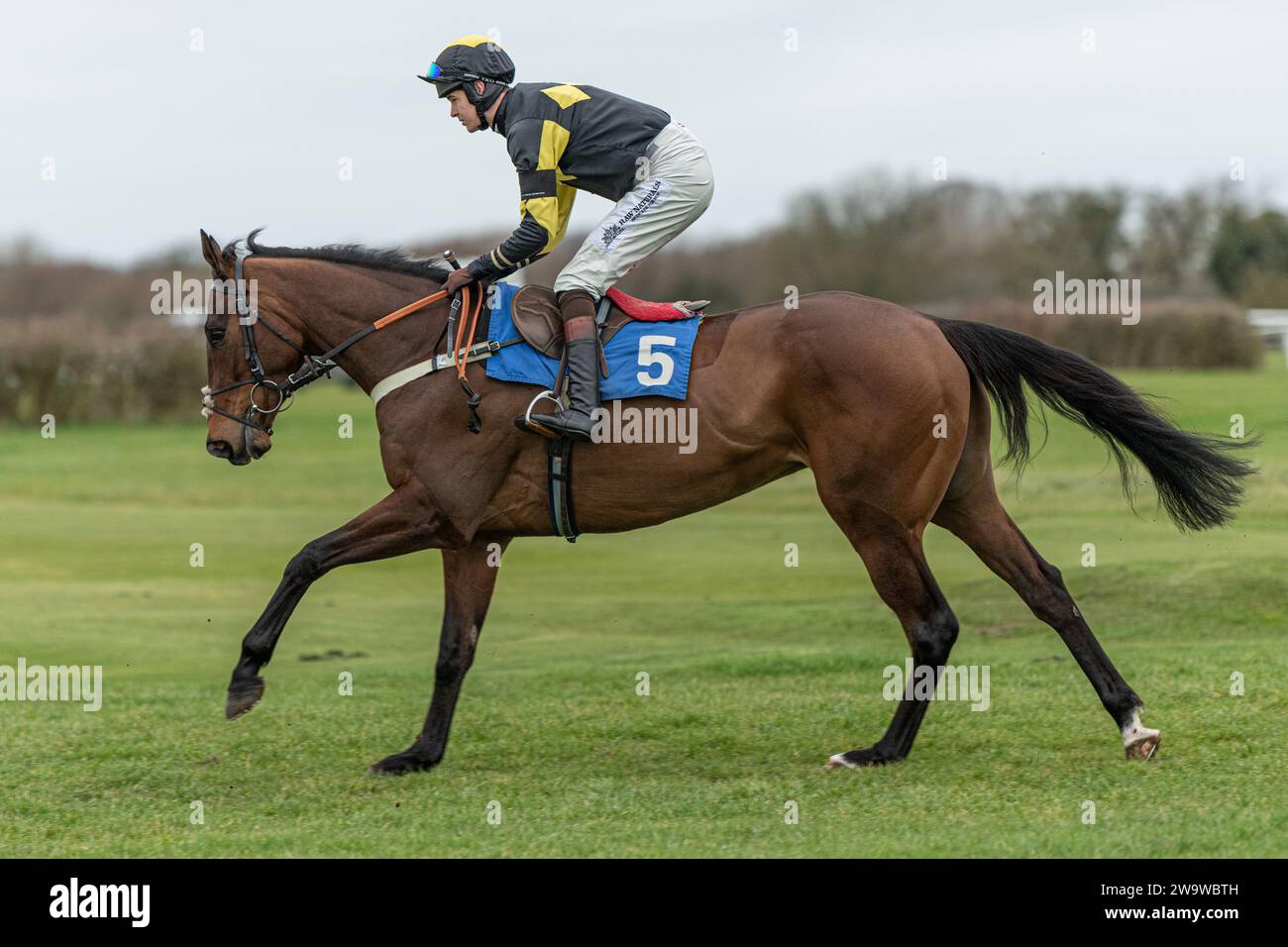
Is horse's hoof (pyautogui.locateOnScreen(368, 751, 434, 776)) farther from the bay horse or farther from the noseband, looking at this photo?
the noseband

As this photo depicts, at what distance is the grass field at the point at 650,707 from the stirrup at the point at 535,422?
1402 mm

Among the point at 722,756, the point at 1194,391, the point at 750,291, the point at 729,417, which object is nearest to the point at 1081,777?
the point at 722,756

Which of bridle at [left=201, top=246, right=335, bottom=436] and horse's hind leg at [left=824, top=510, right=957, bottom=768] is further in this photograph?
bridle at [left=201, top=246, right=335, bottom=436]

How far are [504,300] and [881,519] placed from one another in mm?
1837

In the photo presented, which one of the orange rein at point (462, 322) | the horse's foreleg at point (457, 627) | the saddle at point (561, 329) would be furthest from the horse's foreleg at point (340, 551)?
the orange rein at point (462, 322)

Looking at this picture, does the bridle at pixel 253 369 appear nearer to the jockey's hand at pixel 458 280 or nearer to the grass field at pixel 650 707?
the jockey's hand at pixel 458 280

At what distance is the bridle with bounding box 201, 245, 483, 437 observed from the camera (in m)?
6.31

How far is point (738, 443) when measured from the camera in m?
6.27

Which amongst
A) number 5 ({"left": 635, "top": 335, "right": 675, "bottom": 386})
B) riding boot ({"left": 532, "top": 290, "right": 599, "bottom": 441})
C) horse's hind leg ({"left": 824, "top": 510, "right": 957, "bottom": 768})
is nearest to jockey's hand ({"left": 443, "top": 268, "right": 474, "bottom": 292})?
riding boot ({"left": 532, "top": 290, "right": 599, "bottom": 441})

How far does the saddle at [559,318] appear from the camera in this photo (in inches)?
249

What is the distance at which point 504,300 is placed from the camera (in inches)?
254

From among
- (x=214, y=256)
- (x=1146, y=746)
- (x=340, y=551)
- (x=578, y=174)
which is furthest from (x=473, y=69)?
(x=1146, y=746)

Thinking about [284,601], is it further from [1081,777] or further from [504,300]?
[1081,777]

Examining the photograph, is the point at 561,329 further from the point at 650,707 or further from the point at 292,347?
the point at 650,707
